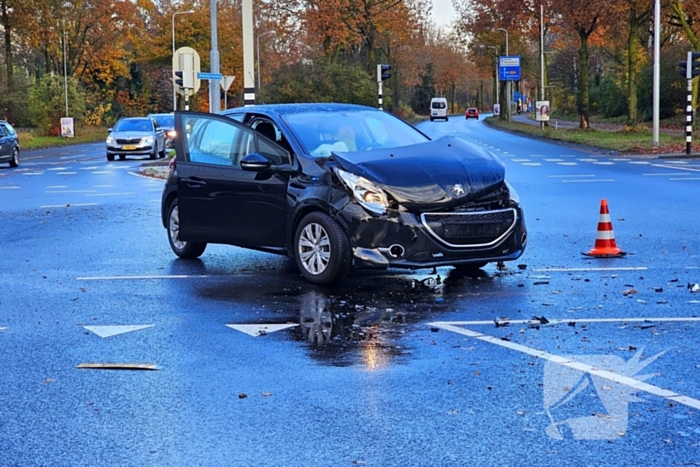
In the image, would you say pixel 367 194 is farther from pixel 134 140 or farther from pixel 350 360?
pixel 134 140

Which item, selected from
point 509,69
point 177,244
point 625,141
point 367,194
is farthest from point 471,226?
point 509,69

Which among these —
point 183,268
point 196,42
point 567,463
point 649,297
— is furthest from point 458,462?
point 196,42

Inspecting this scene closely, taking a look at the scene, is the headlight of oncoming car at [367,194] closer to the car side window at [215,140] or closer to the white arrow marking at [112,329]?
the car side window at [215,140]

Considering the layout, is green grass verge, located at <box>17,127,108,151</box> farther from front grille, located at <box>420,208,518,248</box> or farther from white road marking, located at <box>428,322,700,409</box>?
white road marking, located at <box>428,322,700,409</box>

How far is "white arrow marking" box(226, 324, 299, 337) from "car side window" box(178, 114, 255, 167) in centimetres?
311

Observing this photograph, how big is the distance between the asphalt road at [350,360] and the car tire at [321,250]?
177 millimetres

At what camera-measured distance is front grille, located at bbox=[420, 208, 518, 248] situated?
30.2 feet

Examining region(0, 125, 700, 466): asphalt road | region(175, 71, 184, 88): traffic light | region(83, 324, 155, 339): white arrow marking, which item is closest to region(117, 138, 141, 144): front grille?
region(175, 71, 184, 88): traffic light

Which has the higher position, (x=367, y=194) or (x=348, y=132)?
(x=348, y=132)

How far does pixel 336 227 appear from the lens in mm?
9375

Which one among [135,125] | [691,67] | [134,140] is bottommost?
[134,140]

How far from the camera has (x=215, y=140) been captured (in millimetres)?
11016

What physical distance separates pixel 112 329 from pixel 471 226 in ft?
10.6

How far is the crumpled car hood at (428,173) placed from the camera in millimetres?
9227
